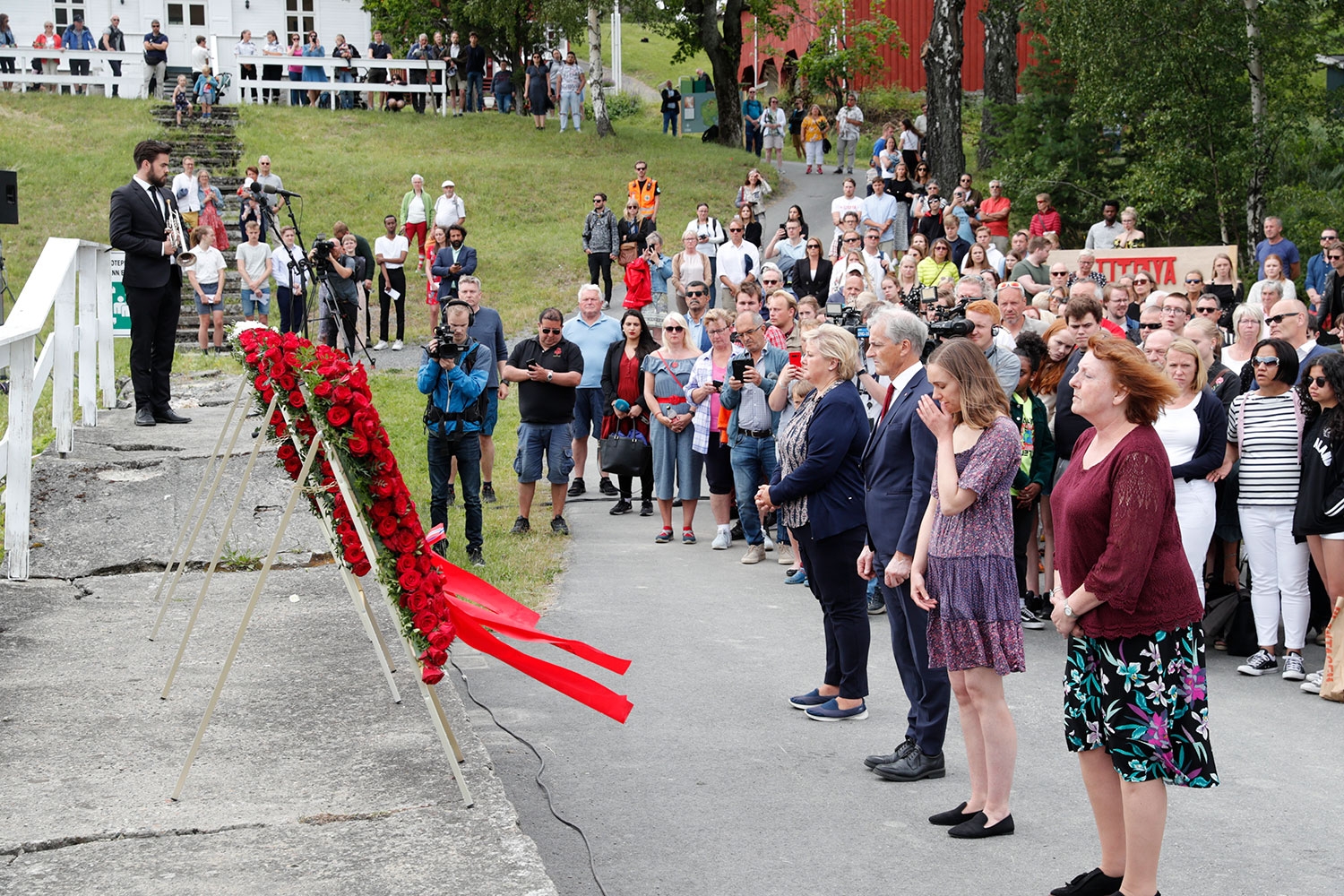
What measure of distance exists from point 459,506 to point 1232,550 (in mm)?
6193

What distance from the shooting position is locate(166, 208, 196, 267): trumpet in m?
9.32

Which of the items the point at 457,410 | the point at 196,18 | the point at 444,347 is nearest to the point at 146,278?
the point at 444,347

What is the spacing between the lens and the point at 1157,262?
49.2ft

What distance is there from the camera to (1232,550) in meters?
8.16

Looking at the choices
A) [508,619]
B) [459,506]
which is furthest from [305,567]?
[459,506]

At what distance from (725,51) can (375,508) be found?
33673mm

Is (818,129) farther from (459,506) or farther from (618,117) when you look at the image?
(459,506)

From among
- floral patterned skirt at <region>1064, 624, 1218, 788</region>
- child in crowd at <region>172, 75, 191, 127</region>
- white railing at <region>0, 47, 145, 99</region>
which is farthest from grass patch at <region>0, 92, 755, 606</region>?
floral patterned skirt at <region>1064, 624, 1218, 788</region>

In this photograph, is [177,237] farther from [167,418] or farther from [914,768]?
[914,768]

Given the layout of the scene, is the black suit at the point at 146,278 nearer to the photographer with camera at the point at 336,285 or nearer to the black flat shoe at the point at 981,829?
Answer: the black flat shoe at the point at 981,829

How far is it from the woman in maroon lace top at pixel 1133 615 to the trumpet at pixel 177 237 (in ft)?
23.4

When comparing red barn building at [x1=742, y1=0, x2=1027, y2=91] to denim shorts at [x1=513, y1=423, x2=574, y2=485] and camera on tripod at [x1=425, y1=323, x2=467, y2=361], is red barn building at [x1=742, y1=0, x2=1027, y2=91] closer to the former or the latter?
denim shorts at [x1=513, y1=423, x2=574, y2=485]

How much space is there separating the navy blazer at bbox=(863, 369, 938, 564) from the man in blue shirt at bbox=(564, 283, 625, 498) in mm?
5764

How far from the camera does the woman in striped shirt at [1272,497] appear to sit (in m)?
7.44
